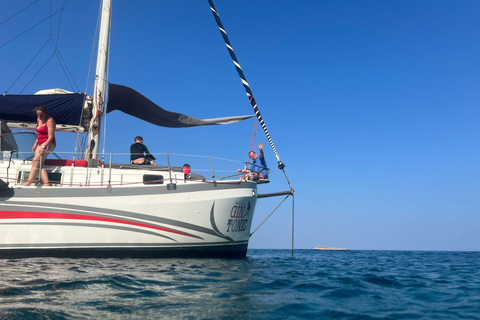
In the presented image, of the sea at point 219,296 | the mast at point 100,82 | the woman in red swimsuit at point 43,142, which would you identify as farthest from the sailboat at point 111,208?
the sea at point 219,296

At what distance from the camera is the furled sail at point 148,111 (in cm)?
1285

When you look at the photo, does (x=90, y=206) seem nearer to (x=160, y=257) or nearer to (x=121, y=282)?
(x=160, y=257)

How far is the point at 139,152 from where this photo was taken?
453 inches

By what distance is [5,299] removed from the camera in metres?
4.27

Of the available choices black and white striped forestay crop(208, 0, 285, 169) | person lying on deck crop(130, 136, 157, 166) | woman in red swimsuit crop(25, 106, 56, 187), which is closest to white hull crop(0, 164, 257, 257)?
woman in red swimsuit crop(25, 106, 56, 187)

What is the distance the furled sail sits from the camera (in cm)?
1285

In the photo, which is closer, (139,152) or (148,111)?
(139,152)

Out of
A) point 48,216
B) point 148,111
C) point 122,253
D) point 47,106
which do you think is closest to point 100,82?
point 148,111

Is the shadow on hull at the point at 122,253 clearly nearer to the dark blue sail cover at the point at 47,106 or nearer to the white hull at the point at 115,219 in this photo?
the white hull at the point at 115,219

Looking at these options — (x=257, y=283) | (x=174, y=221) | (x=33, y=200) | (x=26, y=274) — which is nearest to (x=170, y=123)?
(x=174, y=221)

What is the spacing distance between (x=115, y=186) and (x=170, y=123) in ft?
12.8

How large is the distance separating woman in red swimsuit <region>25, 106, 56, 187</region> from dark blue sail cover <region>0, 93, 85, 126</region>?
1561mm

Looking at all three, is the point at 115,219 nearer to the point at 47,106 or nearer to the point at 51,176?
the point at 51,176

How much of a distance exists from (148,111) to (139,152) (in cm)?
235
